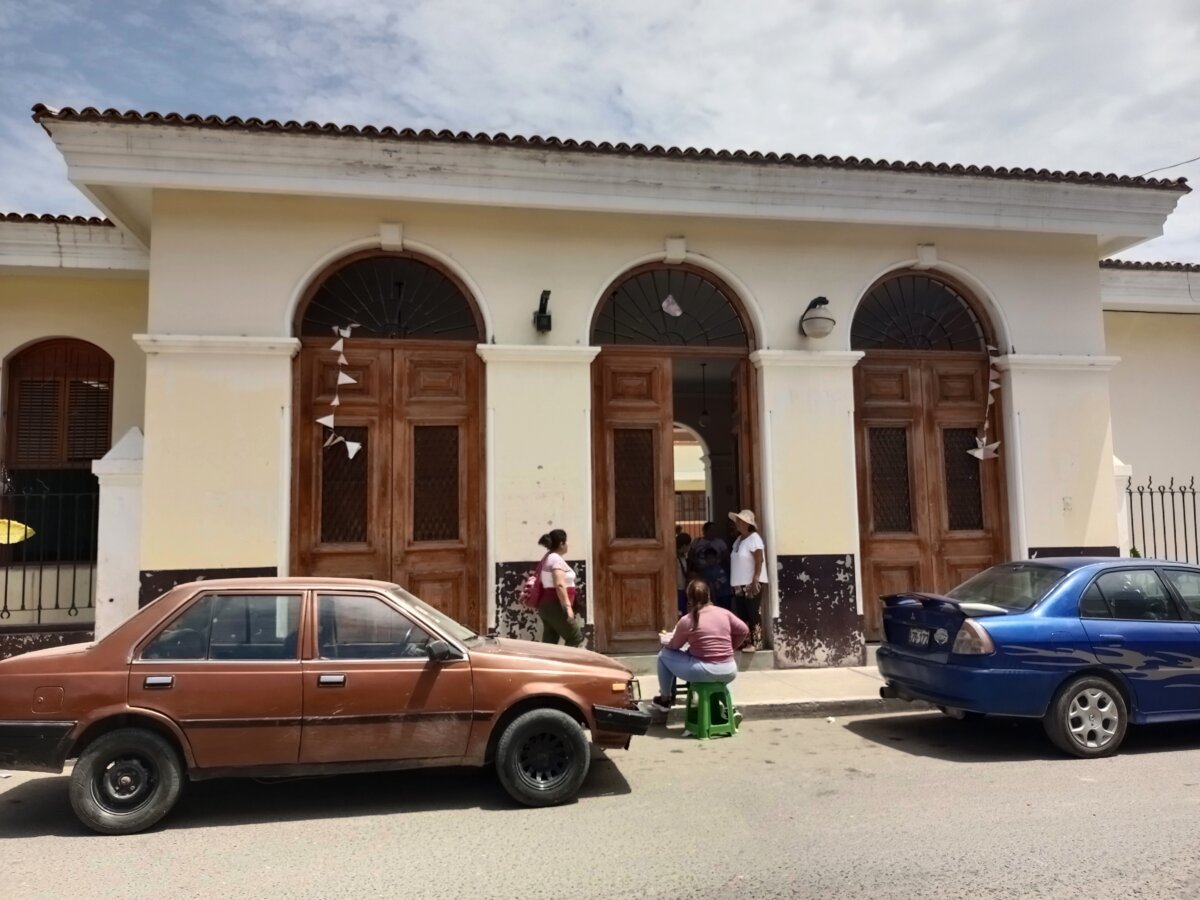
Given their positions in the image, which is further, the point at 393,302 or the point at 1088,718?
the point at 393,302

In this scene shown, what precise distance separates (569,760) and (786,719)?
3.07 metres

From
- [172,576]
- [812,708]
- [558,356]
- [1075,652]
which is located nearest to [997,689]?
[1075,652]

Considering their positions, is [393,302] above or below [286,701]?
above

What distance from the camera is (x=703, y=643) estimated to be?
664cm

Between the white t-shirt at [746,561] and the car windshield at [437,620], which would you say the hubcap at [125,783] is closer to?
the car windshield at [437,620]

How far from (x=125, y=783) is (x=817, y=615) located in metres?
6.83

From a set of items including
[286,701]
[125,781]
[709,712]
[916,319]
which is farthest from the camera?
[916,319]

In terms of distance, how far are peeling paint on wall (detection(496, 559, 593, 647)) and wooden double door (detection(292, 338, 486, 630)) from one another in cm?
26

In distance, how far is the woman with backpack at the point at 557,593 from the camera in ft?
25.0

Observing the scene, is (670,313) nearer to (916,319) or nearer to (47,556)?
(916,319)

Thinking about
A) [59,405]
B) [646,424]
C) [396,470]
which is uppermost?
[59,405]

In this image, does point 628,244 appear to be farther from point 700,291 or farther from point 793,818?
point 793,818

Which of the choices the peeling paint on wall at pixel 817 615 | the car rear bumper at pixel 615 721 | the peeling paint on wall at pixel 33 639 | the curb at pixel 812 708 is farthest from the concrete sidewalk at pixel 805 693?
the peeling paint on wall at pixel 33 639

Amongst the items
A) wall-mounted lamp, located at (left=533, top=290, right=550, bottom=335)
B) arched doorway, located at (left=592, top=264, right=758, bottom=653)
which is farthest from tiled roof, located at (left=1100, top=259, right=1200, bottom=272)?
wall-mounted lamp, located at (left=533, top=290, right=550, bottom=335)
